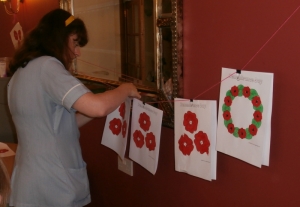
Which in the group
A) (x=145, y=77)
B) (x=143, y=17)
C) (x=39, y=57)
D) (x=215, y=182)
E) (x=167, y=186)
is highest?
(x=143, y=17)

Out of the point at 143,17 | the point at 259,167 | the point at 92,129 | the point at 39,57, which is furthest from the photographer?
the point at 92,129

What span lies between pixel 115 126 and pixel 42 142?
0.35 metres

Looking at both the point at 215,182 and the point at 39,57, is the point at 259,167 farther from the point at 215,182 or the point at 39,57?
the point at 39,57

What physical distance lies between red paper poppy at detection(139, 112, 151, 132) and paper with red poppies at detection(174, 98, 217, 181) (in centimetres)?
15

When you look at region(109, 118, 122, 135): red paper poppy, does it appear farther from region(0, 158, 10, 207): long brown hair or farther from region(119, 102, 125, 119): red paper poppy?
region(0, 158, 10, 207): long brown hair

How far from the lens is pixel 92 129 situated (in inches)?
79.4

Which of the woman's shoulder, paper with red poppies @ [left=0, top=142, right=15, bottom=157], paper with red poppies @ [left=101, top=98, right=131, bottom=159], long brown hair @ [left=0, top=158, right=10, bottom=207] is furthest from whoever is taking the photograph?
paper with red poppies @ [left=0, top=142, right=15, bottom=157]

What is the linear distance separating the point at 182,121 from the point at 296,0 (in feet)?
1.75

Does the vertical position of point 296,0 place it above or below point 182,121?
above

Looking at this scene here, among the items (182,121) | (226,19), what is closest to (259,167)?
(182,121)

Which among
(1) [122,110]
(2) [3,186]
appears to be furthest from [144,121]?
(2) [3,186]

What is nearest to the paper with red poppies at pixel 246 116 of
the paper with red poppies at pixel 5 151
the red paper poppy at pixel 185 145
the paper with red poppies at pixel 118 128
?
the red paper poppy at pixel 185 145

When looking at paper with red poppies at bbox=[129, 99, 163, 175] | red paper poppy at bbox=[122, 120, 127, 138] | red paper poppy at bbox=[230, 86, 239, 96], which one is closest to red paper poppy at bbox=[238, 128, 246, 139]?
red paper poppy at bbox=[230, 86, 239, 96]

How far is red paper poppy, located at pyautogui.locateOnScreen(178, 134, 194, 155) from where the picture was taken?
51.8 inches
